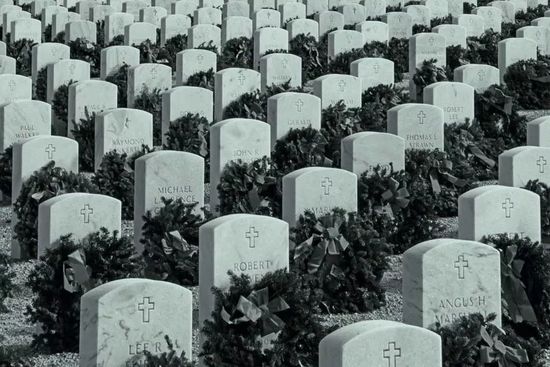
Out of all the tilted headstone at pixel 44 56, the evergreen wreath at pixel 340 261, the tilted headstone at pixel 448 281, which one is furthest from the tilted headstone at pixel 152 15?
the tilted headstone at pixel 448 281

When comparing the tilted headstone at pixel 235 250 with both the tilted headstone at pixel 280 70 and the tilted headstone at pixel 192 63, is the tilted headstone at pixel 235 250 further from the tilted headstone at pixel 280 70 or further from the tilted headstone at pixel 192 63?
the tilted headstone at pixel 192 63

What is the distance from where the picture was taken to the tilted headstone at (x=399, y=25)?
1958cm

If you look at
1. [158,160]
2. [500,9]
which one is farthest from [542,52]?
[158,160]

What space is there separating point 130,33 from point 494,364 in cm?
1190

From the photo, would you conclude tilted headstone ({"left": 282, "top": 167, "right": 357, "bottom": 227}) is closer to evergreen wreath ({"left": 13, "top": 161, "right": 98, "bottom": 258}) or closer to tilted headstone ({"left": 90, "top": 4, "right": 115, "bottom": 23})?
evergreen wreath ({"left": 13, "top": 161, "right": 98, "bottom": 258})

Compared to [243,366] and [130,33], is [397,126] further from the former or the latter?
[130,33]

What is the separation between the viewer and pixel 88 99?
1384 centimetres

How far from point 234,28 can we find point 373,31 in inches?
78.5

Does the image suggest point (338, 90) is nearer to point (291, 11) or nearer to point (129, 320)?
point (291, 11)

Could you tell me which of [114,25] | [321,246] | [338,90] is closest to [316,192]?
[321,246]

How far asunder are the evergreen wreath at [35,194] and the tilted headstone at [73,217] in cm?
151

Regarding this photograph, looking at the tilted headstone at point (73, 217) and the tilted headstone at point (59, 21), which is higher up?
the tilted headstone at point (59, 21)

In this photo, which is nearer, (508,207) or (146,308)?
(146,308)

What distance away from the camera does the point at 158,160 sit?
33.3 feet
